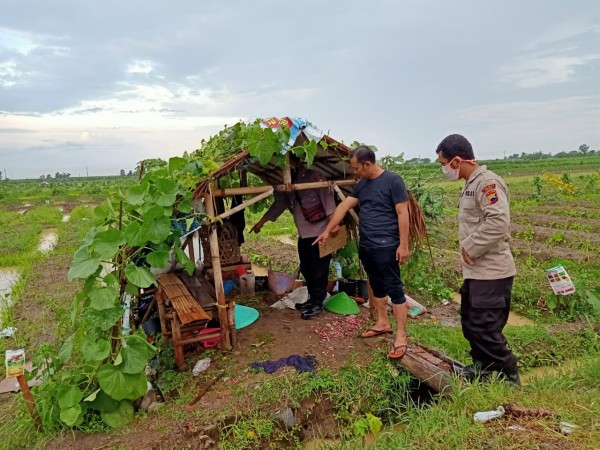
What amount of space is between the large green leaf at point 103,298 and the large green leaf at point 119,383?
0.54 meters

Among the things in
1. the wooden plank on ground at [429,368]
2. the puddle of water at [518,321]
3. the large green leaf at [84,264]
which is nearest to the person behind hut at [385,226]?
the wooden plank on ground at [429,368]

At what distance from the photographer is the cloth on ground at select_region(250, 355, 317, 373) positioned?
429 cm

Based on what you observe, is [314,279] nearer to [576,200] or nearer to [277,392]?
[277,392]

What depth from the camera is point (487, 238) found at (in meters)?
3.35

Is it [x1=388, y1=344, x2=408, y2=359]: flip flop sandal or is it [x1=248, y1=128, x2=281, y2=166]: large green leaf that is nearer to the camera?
[x1=388, y1=344, x2=408, y2=359]: flip flop sandal

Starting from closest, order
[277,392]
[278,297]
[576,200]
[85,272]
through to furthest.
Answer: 1. [85,272]
2. [277,392]
3. [278,297]
4. [576,200]

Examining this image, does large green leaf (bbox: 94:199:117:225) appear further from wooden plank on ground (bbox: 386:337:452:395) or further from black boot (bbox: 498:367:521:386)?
black boot (bbox: 498:367:521:386)

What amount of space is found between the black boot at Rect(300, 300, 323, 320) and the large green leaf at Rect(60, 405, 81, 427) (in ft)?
9.27

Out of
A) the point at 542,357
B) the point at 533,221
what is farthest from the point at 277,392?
the point at 533,221

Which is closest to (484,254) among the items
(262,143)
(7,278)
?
(262,143)

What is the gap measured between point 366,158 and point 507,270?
5.26 ft

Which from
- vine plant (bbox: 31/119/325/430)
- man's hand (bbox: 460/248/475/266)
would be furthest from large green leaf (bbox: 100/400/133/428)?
man's hand (bbox: 460/248/475/266)

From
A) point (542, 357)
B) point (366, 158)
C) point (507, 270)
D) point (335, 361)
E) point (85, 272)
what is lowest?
point (542, 357)

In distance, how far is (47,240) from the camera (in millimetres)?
15398
